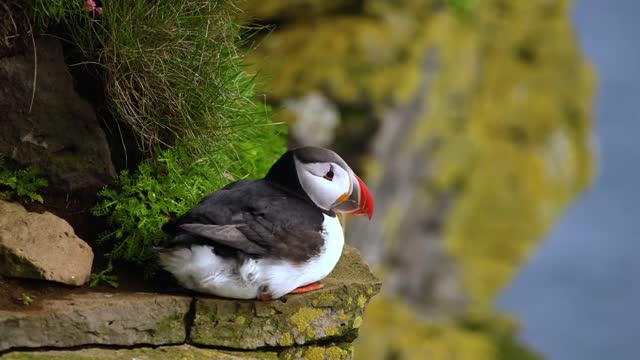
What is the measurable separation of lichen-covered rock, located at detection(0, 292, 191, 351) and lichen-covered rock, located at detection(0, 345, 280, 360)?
24 mm

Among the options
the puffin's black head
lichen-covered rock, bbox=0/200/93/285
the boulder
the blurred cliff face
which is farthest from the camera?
the blurred cliff face

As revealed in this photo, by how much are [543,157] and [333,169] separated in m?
7.47

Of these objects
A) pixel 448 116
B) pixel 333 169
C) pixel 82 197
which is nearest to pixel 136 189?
pixel 82 197

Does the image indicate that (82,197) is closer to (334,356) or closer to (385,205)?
(334,356)

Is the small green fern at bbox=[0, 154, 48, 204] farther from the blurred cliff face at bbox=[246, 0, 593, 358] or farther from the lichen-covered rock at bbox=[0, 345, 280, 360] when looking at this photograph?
the blurred cliff face at bbox=[246, 0, 593, 358]

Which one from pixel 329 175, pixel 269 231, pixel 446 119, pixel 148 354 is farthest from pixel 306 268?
pixel 446 119

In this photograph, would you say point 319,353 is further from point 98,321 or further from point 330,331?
point 98,321

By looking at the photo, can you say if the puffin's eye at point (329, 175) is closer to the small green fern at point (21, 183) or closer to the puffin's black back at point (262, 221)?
the puffin's black back at point (262, 221)

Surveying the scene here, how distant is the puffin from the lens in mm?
2809

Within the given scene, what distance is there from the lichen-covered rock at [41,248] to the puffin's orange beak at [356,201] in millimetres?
791

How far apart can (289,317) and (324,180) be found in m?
0.45

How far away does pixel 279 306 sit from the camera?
10.1 ft

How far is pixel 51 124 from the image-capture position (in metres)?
3.15

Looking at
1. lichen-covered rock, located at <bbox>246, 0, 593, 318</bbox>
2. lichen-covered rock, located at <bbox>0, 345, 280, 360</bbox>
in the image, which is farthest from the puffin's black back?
lichen-covered rock, located at <bbox>246, 0, 593, 318</bbox>
